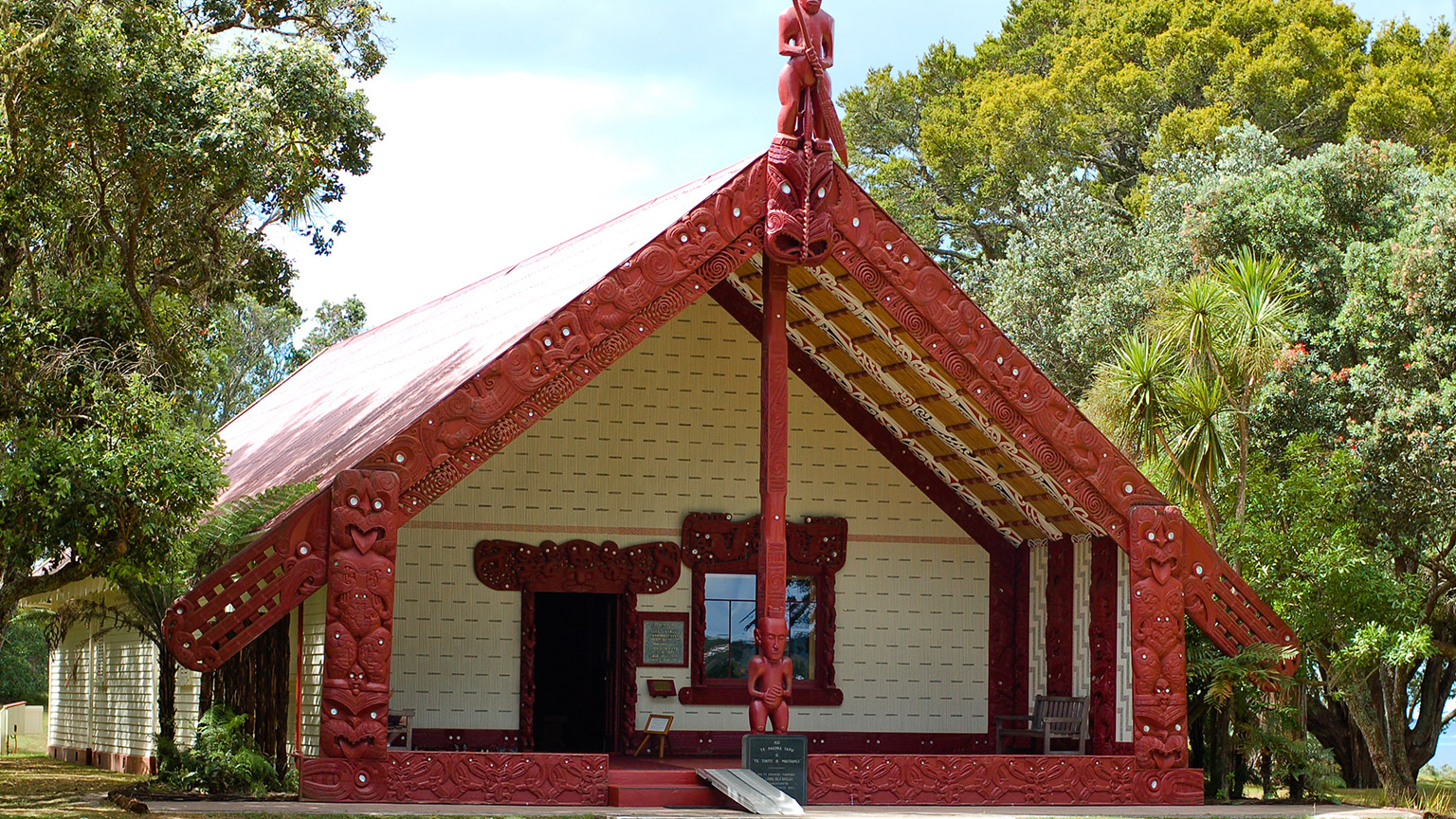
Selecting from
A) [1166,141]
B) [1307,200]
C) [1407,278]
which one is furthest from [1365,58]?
[1407,278]

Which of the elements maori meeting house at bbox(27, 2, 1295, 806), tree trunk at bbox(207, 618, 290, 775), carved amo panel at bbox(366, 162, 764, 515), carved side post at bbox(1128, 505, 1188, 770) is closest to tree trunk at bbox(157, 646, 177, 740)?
tree trunk at bbox(207, 618, 290, 775)

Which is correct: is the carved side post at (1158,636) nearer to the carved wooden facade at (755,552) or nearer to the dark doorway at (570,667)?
the carved wooden facade at (755,552)

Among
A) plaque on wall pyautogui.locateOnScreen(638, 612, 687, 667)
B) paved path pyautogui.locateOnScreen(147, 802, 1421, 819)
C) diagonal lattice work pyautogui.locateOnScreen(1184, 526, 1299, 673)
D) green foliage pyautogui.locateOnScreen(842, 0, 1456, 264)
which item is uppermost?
green foliage pyautogui.locateOnScreen(842, 0, 1456, 264)

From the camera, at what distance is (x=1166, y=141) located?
33.8m

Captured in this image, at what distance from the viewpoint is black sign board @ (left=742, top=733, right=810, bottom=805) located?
13016mm

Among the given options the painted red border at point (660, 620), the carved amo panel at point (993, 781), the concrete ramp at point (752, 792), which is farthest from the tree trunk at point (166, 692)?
the carved amo panel at point (993, 781)

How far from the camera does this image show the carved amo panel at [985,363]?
14.2 metres

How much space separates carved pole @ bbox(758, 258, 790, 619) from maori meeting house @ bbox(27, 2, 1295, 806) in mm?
30

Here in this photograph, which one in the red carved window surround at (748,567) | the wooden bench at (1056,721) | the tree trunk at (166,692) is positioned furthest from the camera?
the red carved window surround at (748,567)

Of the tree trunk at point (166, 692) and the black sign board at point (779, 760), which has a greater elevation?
the tree trunk at point (166, 692)

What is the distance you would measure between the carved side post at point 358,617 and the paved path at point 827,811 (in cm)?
58

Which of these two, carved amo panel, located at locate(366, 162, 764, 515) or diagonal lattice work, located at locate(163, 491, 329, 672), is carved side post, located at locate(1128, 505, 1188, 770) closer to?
carved amo panel, located at locate(366, 162, 764, 515)

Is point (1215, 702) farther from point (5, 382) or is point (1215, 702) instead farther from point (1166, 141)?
point (1166, 141)

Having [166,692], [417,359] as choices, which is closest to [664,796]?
[166,692]
